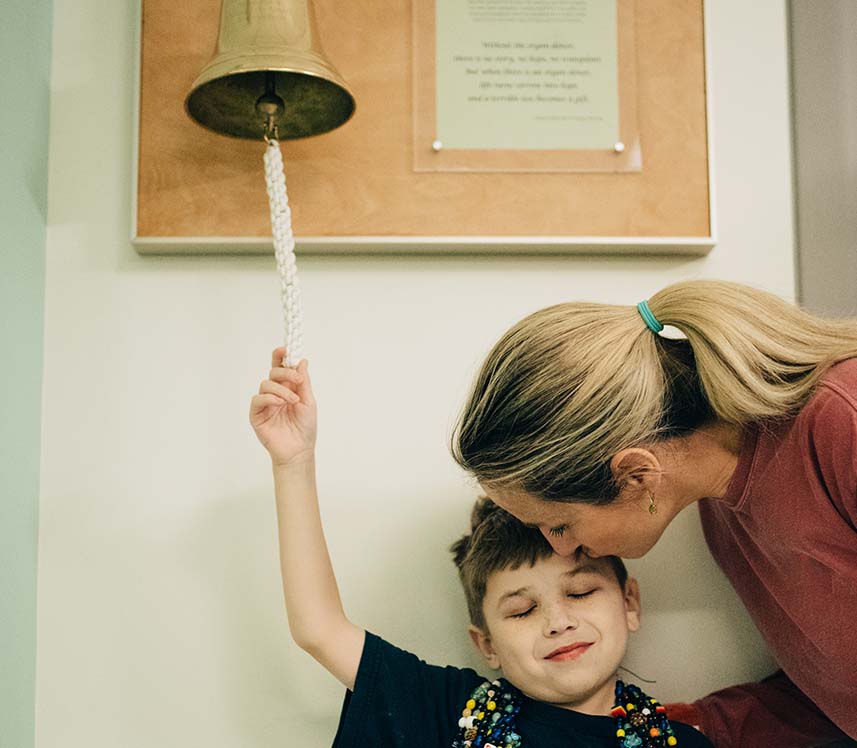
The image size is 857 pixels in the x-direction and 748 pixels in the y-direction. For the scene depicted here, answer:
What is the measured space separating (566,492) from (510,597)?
0.80ft

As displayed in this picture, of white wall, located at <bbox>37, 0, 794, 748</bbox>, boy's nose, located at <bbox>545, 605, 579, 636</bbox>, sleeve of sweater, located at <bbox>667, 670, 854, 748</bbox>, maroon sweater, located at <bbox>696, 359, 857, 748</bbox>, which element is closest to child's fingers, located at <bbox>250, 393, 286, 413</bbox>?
white wall, located at <bbox>37, 0, 794, 748</bbox>

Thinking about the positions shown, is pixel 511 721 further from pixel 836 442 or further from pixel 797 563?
pixel 836 442

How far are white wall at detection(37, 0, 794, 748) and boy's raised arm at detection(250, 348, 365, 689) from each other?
6.6 inches

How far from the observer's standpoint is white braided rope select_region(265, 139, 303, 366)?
1.10m

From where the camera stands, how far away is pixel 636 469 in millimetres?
949

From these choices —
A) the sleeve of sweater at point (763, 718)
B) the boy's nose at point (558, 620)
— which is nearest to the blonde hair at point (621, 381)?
the boy's nose at point (558, 620)

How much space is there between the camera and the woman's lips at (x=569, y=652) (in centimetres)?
111

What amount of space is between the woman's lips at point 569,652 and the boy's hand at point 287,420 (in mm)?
381

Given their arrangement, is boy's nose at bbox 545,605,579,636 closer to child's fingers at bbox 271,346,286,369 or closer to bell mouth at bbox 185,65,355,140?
child's fingers at bbox 271,346,286,369

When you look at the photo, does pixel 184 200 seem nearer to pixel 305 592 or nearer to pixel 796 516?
pixel 305 592

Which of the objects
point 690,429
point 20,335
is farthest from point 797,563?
point 20,335

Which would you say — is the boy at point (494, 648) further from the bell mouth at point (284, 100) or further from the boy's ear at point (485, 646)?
the bell mouth at point (284, 100)

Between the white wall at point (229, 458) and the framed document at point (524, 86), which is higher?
the framed document at point (524, 86)

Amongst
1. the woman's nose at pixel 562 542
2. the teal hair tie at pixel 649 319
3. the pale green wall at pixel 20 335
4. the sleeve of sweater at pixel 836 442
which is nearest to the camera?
the sleeve of sweater at pixel 836 442
